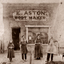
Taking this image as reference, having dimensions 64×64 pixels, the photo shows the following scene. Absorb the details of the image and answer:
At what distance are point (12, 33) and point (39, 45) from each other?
62 cm

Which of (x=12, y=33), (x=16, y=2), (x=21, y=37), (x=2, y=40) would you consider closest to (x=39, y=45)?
(x=21, y=37)

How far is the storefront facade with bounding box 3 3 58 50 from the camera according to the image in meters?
2.51

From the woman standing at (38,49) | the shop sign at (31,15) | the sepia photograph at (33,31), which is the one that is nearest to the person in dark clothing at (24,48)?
the sepia photograph at (33,31)

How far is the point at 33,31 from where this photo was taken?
2.58 metres

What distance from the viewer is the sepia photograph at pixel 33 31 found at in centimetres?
250

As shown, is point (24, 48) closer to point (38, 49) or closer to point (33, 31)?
point (38, 49)

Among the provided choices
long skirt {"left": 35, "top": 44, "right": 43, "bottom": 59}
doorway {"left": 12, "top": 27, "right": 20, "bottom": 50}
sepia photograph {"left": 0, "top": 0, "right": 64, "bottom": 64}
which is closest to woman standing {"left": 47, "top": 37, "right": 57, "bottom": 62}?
sepia photograph {"left": 0, "top": 0, "right": 64, "bottom": 64}

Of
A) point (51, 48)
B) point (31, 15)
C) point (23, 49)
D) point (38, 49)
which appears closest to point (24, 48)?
point (23, 49)

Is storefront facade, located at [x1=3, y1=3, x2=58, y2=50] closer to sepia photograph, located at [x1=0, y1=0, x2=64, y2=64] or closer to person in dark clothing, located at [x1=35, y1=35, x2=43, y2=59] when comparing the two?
sepia photograph, located at [x1=0, y1=0, x2=64, y2=64]

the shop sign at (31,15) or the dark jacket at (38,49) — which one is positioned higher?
the shop sign at (31,15)

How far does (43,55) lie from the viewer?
2.54 m

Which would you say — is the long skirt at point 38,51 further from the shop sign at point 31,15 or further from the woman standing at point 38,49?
the shop sign at point 31,15

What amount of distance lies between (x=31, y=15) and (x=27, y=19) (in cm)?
Answer: 12

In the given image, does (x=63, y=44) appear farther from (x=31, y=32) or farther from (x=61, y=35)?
(x=31, y=32)
